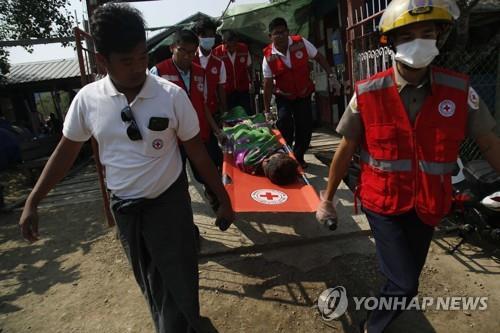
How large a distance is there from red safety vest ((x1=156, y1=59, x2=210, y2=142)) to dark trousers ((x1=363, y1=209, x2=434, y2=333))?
6.57 ft

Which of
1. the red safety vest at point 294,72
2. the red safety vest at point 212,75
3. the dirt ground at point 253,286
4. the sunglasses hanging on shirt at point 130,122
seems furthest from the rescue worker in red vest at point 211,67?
the sunglasses hanging on shirt at point 130,122

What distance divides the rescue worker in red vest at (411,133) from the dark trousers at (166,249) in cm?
94

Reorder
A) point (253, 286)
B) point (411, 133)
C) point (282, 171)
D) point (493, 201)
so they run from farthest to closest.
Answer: point (282, 171)
point (253, 286)
point (493, 201)
point (411, 133)

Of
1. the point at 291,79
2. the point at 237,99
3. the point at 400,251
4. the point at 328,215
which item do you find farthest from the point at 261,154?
the point at 237,99

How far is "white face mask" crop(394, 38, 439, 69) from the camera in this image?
1713 millimetres

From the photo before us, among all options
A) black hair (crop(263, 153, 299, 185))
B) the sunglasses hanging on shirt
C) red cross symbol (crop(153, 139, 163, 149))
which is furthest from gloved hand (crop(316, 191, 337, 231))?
black hair (crop(263, 153, 299, 185))

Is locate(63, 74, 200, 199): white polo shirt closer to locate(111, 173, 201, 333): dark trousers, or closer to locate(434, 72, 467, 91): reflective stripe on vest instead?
locate(111, 173, 201, 333): dark trousers

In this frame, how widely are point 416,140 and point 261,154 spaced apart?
220 cm

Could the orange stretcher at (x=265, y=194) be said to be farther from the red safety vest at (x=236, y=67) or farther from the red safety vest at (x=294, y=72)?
the red safety vest at (x=236, y=67)

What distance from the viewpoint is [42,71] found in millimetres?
16734

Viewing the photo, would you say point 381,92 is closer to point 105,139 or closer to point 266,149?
point 105,139

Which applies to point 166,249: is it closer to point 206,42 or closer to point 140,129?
point 140,129

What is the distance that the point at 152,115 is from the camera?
5.79ft

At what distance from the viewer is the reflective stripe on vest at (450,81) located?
1746mm
